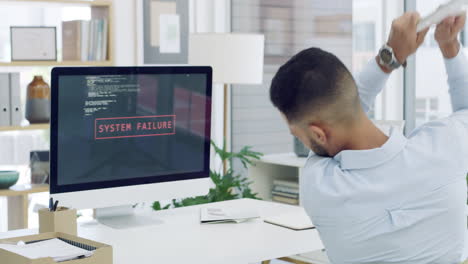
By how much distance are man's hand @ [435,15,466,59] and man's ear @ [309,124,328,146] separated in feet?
1.04

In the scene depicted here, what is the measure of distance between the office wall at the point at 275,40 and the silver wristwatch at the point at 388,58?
325 cm

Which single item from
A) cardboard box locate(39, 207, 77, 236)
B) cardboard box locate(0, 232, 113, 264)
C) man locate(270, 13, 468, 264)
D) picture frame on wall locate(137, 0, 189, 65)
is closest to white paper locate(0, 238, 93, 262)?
cardboard box locate(0, 232, 113, 264)

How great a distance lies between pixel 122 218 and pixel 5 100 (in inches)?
81.6

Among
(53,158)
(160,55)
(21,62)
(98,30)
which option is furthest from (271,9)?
(53,158)

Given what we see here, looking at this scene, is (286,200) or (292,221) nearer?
(292,221)

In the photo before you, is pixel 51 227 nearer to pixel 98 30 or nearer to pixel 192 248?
pixel 192 248

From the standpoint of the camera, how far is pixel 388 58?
5.34ft

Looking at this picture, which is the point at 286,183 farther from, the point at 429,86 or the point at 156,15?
the point at 156,15

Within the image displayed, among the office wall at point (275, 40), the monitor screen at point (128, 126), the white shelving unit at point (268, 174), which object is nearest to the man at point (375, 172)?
the monitor screen at point (128, 126)

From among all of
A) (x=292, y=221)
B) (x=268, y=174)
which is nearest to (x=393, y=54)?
(x=292, y=221)

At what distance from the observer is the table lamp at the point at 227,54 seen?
4.23 meters

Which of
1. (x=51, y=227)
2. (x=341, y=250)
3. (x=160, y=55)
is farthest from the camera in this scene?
(x=160, y=55)

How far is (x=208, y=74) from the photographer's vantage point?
8.50 ft

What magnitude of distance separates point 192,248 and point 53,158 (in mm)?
530
